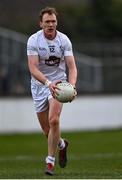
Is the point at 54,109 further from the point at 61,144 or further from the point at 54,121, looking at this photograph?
the point at 61,144

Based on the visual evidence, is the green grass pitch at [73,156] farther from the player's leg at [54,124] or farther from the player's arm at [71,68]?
the player's arm at [71,68]

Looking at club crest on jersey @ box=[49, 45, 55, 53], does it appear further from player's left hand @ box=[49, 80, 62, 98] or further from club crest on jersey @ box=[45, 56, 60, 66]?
player's left hand @ box=[49, 80, 62, 98]

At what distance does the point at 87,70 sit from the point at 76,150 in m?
11.4

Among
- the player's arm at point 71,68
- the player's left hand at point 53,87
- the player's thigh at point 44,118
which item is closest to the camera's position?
the player's left hand at point 53,87

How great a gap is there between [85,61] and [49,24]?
21293mm

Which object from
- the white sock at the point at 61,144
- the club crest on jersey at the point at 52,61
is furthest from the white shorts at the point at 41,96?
the white sock at the point at 61,144

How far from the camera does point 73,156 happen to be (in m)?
21.9

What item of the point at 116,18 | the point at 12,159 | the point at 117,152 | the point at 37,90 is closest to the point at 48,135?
the point at 37,90

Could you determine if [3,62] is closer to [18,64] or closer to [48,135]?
[18,64]

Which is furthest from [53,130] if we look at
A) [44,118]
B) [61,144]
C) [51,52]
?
[51,52]

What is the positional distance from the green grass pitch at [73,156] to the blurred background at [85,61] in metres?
1.10

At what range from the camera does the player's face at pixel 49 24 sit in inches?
586

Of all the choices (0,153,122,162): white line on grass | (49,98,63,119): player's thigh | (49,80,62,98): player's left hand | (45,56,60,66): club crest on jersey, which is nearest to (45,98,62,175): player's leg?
(49,98,63,119): player's thigh

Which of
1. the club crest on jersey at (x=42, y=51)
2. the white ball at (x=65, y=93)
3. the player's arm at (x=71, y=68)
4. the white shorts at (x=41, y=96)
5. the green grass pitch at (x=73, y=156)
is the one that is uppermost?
the club crest on jersey at (x=42, y=51)
